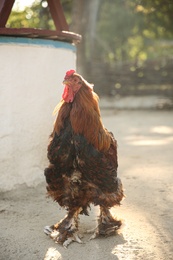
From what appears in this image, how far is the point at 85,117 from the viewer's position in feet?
9.99

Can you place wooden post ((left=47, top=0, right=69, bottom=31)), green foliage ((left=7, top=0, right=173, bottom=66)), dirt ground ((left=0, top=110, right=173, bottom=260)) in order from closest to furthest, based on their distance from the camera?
dirt ground ((left=0, top=110, right=173, bottom=260)), wooden post ((left=47, top=0, right=69, bottom=31)), green foliage ((left=7, top=0, right=173, bottom=66))

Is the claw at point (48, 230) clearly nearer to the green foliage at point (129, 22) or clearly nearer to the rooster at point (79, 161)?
the rooster at point (79, 161)

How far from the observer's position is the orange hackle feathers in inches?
120

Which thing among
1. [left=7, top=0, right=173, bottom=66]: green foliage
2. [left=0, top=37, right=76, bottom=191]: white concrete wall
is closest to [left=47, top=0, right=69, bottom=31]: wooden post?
[left=0, top=37, right=76, bottom=191]: white concrete wall

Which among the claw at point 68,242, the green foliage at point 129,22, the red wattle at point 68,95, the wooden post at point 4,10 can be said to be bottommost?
the claw at point 68,242

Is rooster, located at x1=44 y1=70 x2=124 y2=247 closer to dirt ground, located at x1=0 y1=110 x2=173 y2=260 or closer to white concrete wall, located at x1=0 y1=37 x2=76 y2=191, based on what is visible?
dirt ground, located at x1=0 y1=110 x2=173 y2=260

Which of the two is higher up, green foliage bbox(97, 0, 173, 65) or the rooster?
green foliage bbox(97, 0, 173, 65)

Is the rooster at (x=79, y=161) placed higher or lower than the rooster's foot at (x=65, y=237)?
higher

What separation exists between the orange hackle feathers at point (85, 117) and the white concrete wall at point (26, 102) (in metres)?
1.41

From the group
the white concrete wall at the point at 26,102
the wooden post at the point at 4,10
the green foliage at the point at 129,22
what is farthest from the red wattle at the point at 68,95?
the green foliage at the point at 129,22

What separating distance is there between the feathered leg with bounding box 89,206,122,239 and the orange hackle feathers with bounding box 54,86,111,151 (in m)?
0.66

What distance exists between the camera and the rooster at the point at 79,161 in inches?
120

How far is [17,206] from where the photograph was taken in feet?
13.7

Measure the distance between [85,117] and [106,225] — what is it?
1.02 m
